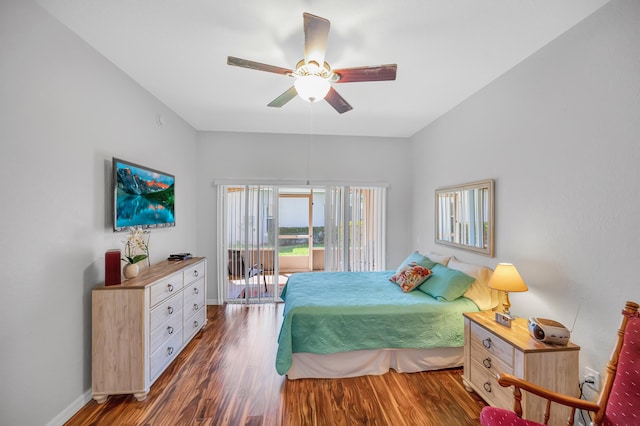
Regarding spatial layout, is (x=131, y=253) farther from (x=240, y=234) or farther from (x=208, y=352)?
(x=240, y=234)

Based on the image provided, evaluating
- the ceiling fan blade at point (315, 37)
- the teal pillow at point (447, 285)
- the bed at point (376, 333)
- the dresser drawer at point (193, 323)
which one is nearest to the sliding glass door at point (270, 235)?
the dresser drawer at point (193, 323)

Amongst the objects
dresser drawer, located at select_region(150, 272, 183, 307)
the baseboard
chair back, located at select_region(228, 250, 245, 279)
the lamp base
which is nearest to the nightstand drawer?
the lamp base

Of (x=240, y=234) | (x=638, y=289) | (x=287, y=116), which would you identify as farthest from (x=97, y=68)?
(x=638, y=289)

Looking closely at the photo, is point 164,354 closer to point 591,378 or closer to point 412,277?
point 412,277

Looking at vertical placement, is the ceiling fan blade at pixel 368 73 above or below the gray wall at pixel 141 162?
above

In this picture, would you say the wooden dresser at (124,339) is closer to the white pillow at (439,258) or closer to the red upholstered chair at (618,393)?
the red upholstered chair at (618,393)

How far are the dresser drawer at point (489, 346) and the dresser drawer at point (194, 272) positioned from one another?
278cm

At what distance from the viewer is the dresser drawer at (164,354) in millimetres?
2144

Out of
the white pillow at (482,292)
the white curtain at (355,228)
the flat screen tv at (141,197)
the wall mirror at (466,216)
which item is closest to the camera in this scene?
the flat screen tv at (141,197)

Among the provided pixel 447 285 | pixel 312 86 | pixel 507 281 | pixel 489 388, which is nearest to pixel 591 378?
pixel 489 388

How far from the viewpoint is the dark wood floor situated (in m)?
1.86

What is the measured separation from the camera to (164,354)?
232 centimetres

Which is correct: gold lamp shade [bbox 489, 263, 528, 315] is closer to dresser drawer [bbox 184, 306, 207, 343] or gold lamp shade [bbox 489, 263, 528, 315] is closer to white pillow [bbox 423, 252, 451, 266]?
white pillow [bbox 423, 252, 451, 266]

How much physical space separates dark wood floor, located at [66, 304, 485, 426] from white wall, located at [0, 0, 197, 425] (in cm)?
50
